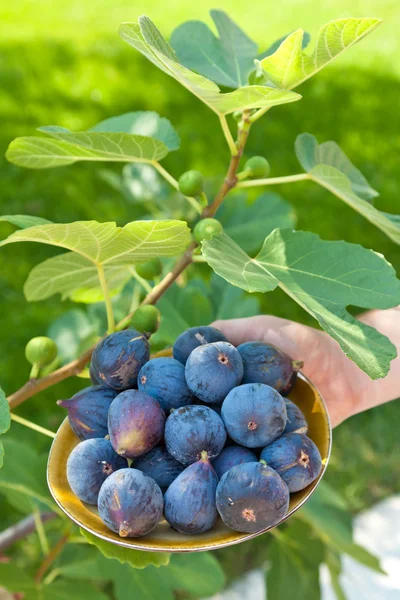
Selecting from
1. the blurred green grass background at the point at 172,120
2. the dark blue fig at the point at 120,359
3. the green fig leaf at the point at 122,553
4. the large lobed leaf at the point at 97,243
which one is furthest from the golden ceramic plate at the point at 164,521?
the blurred green grass background at the point at 172,120

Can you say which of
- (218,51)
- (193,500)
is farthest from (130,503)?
(218,51)

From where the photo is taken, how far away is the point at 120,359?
2.92 feet

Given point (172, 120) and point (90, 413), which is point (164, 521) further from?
point (172, 120)

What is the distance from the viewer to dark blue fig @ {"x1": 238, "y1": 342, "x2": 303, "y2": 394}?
91cm

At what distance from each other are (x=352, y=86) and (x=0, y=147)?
1908 millimetres

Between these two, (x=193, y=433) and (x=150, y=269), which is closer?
(x=193, y=433)

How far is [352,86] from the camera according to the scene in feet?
12.3

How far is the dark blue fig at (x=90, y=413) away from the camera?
885 mm

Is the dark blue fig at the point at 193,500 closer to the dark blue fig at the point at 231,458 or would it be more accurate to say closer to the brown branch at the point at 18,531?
the dark blue fig at the point at 231,458

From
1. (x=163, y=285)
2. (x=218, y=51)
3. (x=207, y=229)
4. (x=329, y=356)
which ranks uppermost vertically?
(x=218, y=51)

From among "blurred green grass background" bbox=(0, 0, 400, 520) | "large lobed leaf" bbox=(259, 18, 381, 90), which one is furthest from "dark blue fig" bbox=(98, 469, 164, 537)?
"blurred green grass background" bbox=(0, 0, 400, 520)

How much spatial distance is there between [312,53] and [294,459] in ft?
1.57

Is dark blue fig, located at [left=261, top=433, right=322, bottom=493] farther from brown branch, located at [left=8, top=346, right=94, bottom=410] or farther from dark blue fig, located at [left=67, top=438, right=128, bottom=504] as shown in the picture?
brown branch, located at [left=8, top=346, right=94, bottom=410]

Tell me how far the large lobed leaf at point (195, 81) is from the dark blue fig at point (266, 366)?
315 millimetres
